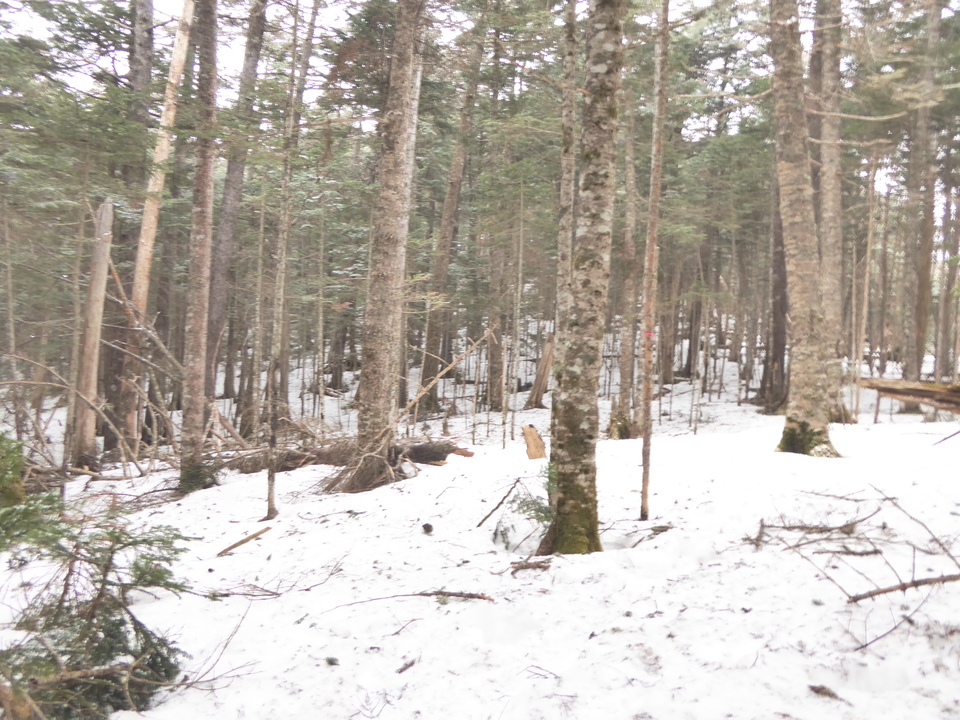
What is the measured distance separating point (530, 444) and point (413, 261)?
10.3m

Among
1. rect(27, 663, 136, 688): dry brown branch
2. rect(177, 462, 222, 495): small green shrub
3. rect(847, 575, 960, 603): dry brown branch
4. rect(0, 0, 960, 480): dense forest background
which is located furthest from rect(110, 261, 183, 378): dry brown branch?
rect(847, 575, 960, 603): dry brown branch

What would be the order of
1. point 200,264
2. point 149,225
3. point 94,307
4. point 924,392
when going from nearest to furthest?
point 924,392 < point 94,307 < point 200,264 < point 149,225

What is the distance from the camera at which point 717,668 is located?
123 inches

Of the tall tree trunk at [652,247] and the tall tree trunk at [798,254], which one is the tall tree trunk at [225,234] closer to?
the tall tree trunk at [652,247]

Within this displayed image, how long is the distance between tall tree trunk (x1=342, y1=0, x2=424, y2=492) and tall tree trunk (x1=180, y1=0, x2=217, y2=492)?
283 centimetres

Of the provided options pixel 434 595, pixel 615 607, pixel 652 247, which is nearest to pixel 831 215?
pixel 652 247

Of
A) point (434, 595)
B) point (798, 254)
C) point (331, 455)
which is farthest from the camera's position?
point (331, 455)

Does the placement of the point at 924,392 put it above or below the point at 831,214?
below

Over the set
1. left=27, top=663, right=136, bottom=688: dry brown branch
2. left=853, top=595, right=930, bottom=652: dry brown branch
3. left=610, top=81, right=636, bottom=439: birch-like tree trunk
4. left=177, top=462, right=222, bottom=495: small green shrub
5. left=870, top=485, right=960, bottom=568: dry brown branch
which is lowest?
left=177, top=462, right=222, bottom=495: small green shrub

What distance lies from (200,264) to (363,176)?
10.4m

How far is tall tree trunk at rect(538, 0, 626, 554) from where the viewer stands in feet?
15.3

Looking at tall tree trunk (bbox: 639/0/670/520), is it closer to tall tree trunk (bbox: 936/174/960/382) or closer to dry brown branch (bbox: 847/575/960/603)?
→ dry brown branch (bbox: 847/575/960/603)

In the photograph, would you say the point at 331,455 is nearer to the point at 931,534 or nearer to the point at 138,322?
the point at 138,322

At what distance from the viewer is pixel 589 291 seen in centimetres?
467
